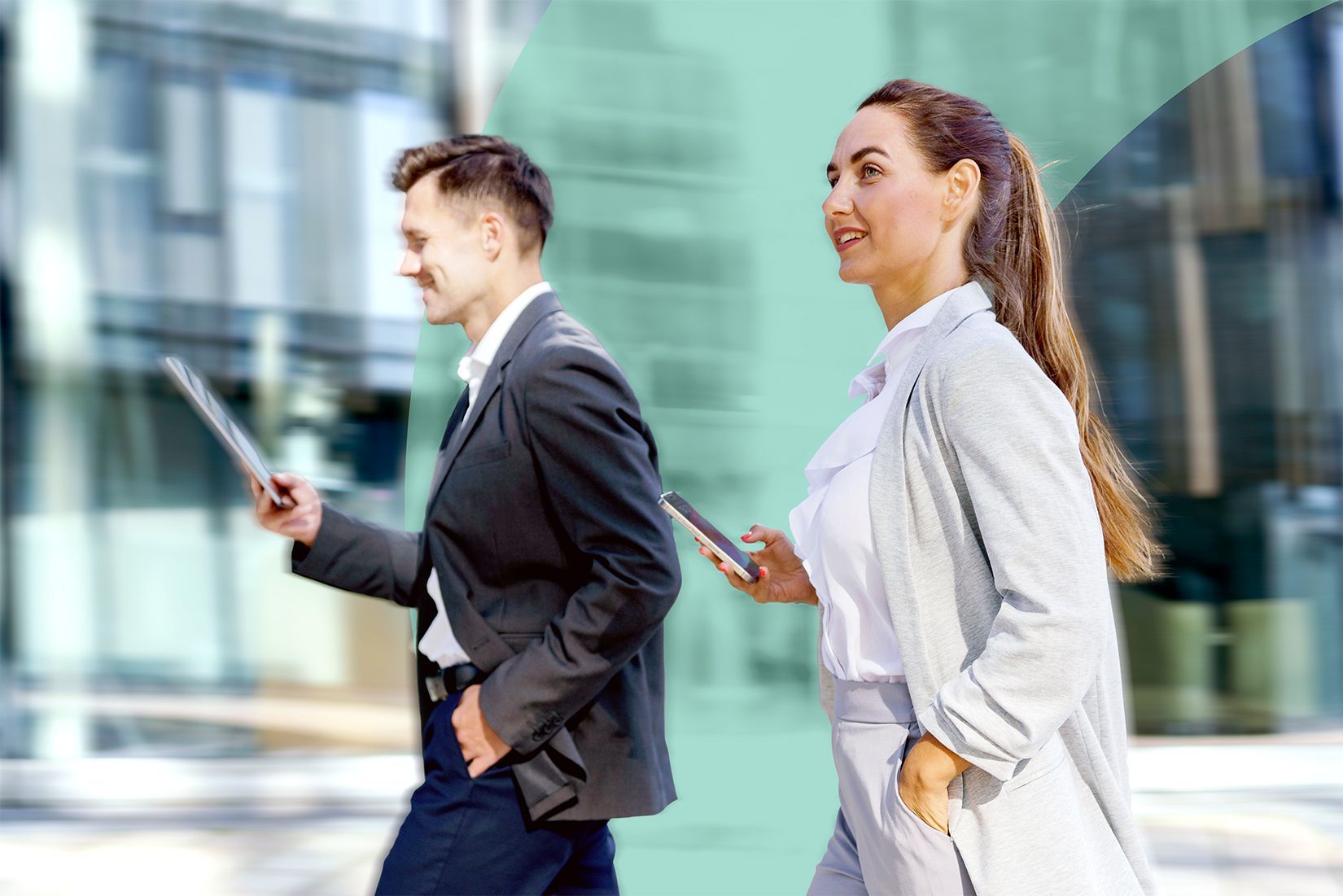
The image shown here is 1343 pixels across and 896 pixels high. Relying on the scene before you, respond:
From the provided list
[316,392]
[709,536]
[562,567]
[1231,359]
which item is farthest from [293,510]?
[1231,359]

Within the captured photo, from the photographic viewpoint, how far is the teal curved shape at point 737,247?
342 cm

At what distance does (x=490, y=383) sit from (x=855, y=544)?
2.37 feet

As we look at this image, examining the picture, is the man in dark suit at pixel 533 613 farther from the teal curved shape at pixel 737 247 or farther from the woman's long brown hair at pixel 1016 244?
the teal curved shape at pixel 737 247

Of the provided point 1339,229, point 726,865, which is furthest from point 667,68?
point 1339,229

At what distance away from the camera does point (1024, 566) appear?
4.20 ft

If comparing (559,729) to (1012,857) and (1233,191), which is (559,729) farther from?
(1233,191)

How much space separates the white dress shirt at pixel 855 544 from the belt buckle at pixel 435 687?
63 centimetres

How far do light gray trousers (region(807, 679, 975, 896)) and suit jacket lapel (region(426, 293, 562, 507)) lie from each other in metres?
0.72

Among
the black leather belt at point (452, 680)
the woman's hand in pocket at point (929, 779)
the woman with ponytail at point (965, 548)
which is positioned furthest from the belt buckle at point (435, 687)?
the woman's hand in pocket at point (929, 779)

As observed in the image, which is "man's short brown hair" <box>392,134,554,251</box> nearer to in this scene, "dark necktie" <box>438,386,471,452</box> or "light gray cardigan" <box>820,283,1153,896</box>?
"dark necktie" <box>438,386,471,452</box>

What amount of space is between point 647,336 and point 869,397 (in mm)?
1885

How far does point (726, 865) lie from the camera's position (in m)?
3.43

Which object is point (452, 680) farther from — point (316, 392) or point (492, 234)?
point (316, 392)

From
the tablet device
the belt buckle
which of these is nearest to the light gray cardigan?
the belt buckle
